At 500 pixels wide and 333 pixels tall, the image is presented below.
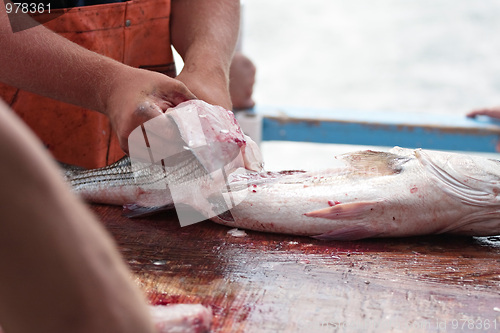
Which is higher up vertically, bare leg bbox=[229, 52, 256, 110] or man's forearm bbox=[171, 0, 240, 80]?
man's forearm bbox=[171, 0, 240, 80]

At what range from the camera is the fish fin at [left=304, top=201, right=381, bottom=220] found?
8.16ft

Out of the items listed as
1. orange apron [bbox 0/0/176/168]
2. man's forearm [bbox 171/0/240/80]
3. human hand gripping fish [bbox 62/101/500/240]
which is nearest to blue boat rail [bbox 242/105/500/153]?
man's forearm [bbox 171/0/240/80]

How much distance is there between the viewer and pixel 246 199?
2609 millimetres

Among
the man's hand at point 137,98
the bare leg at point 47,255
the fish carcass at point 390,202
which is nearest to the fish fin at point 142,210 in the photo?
the fish carcass at point 390,202

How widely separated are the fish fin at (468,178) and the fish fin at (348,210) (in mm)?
315

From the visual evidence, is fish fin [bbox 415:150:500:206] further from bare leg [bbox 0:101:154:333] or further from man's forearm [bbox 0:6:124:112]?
bare leg [bbox 0:101:154:333]

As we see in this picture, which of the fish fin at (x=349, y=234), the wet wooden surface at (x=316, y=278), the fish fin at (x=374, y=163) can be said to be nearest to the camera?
the wet wooden surface at (x=316, y=278)

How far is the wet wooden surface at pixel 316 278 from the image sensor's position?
1.86 meters

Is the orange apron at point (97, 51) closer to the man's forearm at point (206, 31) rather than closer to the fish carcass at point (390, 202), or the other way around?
the man's forearm at point (206, 31)

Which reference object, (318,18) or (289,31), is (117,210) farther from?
(318,18)

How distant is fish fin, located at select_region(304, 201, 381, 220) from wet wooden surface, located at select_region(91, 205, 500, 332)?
4.7 inches

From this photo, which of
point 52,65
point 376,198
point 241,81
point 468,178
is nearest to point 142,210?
point 52,65

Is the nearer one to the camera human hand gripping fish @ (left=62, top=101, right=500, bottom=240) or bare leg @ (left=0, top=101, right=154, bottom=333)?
bare leg @ (left=0, top=101, right=154, bottom=333)

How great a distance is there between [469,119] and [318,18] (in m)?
11.8
